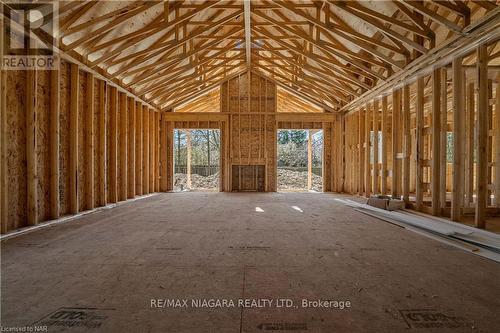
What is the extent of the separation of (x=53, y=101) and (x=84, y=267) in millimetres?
4221

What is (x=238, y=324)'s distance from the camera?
189cm

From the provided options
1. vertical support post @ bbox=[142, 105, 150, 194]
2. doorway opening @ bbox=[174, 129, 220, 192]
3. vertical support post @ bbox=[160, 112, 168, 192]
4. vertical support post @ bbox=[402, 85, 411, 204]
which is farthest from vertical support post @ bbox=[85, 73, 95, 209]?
doorway opening @ bbox=[174, 129, 220, 192]

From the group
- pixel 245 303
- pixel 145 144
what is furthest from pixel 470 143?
pixel 145 144

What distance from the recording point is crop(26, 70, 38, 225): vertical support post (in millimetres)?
4953

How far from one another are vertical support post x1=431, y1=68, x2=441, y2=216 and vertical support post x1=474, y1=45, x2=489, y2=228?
3.85ft

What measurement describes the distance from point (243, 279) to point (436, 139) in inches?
226

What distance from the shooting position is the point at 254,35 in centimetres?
934

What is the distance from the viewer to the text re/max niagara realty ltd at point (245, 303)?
83.4 inches

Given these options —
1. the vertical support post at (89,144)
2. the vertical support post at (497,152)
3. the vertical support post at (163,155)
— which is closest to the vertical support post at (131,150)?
the vertical support post at (89,144)

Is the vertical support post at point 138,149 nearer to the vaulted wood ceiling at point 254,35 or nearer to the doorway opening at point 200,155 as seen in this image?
the vaulted wood ceiling at point 254,35


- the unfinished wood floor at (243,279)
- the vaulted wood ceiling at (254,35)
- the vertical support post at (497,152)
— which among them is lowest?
the unfinished wood floor at (243,279)

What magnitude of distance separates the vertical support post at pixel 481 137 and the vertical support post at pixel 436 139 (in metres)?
1.17

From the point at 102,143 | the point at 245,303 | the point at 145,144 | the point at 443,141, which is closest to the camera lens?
the point at 245,303

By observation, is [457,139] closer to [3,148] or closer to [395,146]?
[395,146]
